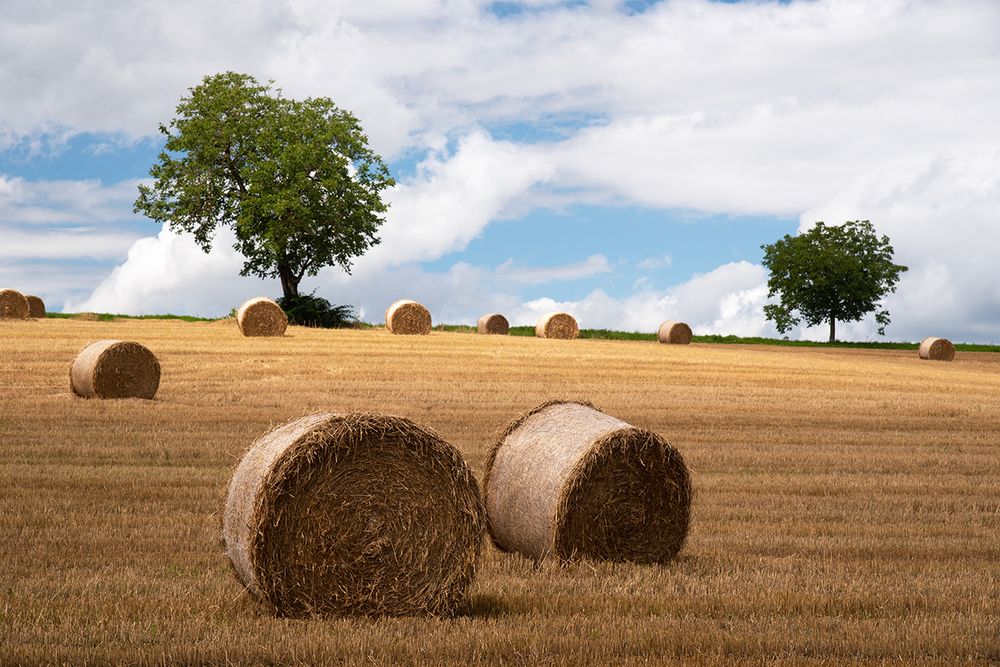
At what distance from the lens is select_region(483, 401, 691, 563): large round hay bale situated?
30.1 feet

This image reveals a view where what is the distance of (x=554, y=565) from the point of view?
29.3 ft

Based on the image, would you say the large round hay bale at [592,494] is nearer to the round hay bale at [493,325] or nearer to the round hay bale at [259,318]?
the round hay bale at [259,318]

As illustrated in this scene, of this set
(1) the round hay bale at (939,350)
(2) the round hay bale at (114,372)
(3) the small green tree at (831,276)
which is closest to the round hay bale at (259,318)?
(2) the round hay bale at (114,372)

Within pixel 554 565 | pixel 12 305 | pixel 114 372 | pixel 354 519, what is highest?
pixel 12 305

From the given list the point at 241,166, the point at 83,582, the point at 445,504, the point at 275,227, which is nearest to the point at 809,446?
the point at 445,504

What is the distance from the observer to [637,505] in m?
9.44

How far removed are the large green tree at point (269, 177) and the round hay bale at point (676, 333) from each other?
548 inches

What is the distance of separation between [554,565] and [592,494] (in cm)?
67

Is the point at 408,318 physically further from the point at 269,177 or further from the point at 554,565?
the point at 554,565

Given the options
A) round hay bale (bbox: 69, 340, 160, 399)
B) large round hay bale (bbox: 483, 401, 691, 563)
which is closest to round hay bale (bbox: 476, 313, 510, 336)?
round hay bale (bbox: 69, 340, 160, 399)

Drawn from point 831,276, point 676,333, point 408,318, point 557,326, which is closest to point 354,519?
point 408,318

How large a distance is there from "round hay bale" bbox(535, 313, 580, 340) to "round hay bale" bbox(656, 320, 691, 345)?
13.0 feet

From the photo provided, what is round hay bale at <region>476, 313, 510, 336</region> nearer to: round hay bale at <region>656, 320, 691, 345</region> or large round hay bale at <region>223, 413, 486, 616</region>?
round hay bale at <region>656, 320, 691, 345</region>

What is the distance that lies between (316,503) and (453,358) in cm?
2193
